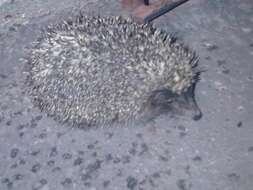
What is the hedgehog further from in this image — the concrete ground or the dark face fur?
the concrete ground

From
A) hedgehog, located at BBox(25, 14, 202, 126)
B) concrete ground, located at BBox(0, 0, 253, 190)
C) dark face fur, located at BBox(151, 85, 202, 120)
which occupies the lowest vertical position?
concrete ground, located at BBox(0, 0, 253, 190)

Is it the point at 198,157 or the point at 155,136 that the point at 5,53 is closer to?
the point at 155,136

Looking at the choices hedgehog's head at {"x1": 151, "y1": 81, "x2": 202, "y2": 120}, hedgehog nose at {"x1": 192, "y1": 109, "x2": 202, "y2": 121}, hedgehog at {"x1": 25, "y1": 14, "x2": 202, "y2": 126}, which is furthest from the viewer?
hedgehog nose at {"x1": 192, "y1": 109, "x2": 202, "y2": 121}

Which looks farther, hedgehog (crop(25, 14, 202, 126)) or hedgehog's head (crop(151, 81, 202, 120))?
hedgehog's head (crop(151, 81, 202, 120))

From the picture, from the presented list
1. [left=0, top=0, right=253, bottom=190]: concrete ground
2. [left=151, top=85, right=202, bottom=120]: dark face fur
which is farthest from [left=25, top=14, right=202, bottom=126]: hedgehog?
[left=0, top=0, right=253, bottom=190]: concrete ground

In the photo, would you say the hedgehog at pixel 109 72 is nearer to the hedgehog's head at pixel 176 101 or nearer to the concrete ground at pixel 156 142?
the hedgehog's head at pixel 176 101

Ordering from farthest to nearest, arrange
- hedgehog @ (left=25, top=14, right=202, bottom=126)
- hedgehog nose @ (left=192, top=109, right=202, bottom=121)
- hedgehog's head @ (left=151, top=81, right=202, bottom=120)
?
hedgehog nose @ (left=192, top=109, right=202, bottom=121)
hedgehog's head @ (left=151, top=81, right=202, bottom=120)
hedgehog @ (left=25, top=14, right=202, bottom=126)

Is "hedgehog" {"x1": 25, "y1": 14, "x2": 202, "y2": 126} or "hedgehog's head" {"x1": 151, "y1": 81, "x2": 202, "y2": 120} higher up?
"hedgehog" {"x1": 25, "y1": 14, "x2": 202, "y2": 126}
